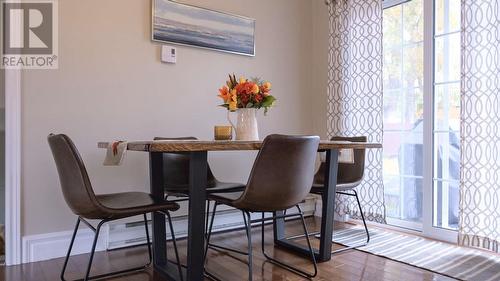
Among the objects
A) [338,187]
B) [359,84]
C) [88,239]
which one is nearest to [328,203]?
[338,187]

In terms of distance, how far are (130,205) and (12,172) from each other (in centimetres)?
104

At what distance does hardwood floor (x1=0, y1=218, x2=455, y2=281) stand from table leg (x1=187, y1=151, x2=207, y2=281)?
1.19ft

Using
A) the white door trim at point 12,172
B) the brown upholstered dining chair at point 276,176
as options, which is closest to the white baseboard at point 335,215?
the brown upholstered dining chair at point 276,176

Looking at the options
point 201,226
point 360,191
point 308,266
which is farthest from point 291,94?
point 201,226

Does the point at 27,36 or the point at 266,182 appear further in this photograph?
the point at 27,36

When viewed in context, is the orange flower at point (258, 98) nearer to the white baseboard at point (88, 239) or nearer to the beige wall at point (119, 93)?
the beige wall at point (119, 93)

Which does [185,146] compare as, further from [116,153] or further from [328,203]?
[328,203]

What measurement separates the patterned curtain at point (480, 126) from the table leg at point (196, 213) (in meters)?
1.91

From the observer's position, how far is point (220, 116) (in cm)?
319

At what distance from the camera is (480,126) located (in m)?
2.46

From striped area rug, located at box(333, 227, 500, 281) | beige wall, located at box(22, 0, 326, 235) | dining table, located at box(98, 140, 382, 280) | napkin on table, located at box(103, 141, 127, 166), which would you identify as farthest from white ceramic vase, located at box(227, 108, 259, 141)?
striped area rug, located at box(333, 227, 500, 281)

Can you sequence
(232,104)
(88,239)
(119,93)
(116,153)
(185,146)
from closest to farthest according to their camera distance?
(185,146) < (116,153) < (232,104) < (88,239) < (119,93)

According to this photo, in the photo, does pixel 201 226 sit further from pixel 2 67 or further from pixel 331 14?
pixel 331 14

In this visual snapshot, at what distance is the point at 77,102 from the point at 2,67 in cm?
50
